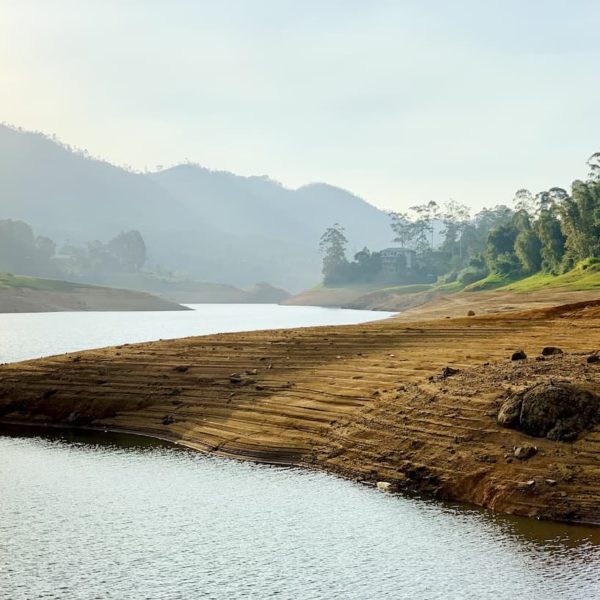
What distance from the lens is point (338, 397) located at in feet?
115

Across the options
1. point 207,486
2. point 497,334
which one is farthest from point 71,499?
point 497,334

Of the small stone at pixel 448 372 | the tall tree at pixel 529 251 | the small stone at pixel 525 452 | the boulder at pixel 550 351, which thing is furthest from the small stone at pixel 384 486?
the tall tree at pixel 529 251

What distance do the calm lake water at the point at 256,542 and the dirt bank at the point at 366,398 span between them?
1.46 m

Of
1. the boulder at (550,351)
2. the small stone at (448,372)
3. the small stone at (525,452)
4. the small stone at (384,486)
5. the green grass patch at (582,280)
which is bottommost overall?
the small stone at (384,486)

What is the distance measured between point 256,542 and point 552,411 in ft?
36.7

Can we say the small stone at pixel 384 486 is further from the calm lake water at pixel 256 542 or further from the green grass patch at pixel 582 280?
the green grass patch at pixel 582 280

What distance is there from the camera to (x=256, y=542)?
22359 millimetres

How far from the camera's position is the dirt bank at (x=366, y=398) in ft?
85.4

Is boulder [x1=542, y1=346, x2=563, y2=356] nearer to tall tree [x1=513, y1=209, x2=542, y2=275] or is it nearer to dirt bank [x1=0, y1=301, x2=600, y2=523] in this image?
dirt bank [x1=0, y1=301, x2=600, y2=523]

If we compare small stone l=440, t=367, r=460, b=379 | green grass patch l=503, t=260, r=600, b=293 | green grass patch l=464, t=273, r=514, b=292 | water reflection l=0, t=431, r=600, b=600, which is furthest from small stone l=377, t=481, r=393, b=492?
green grass patch l=464, t=273, r=514, b=292

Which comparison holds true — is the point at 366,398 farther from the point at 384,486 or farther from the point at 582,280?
the point at 582,280

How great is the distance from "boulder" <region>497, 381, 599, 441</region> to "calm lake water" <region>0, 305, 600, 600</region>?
3922 mm

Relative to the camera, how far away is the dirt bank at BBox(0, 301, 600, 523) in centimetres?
2602

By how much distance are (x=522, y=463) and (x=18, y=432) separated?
83.2 feet
